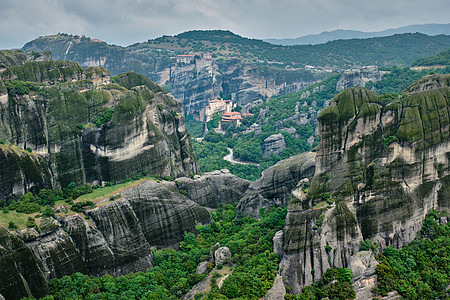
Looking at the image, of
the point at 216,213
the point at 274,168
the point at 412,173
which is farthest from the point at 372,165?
the point at 216,213

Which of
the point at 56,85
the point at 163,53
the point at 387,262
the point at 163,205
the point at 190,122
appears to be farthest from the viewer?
the point at 163,53

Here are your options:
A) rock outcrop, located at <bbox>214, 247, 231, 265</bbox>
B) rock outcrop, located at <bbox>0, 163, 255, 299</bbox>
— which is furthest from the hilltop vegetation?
rock outcrop, located at <bbox>214, 247, 231, 265</bbox>

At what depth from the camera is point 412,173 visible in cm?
3956

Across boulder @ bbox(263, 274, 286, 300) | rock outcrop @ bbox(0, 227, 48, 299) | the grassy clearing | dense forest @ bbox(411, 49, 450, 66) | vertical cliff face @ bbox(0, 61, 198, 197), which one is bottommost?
boulder @ bbox(263, 274, 286, 300)

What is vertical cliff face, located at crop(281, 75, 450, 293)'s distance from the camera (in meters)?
37.5

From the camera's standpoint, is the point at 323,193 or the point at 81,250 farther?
the point at 81,250

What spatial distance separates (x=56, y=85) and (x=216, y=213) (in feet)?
83.8

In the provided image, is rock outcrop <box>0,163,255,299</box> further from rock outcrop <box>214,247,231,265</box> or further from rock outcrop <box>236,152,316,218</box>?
rock outcrop <box>236,152,316,218</box>

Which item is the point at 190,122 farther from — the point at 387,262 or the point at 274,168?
the point at 387,262

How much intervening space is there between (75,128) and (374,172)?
3472 centimetres

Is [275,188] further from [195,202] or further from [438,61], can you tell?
[438,61]

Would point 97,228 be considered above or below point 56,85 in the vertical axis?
below

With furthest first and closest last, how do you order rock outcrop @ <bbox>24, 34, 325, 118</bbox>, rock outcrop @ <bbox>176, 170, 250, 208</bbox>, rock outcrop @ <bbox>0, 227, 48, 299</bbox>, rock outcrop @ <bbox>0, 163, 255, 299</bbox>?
rock outcrop @ <bbox>24, 34, 325, 118</bbox> < rock outcrop @ <bbox>176, 170, 250, 208</bbox> < rock outcrop @ <bbox>0, 163, 255, 299</bbox> < rock outcrop @ <bbox>0, 227, 48, 299</bbox>

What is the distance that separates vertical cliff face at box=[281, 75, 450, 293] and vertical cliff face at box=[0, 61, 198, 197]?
2541 cm
